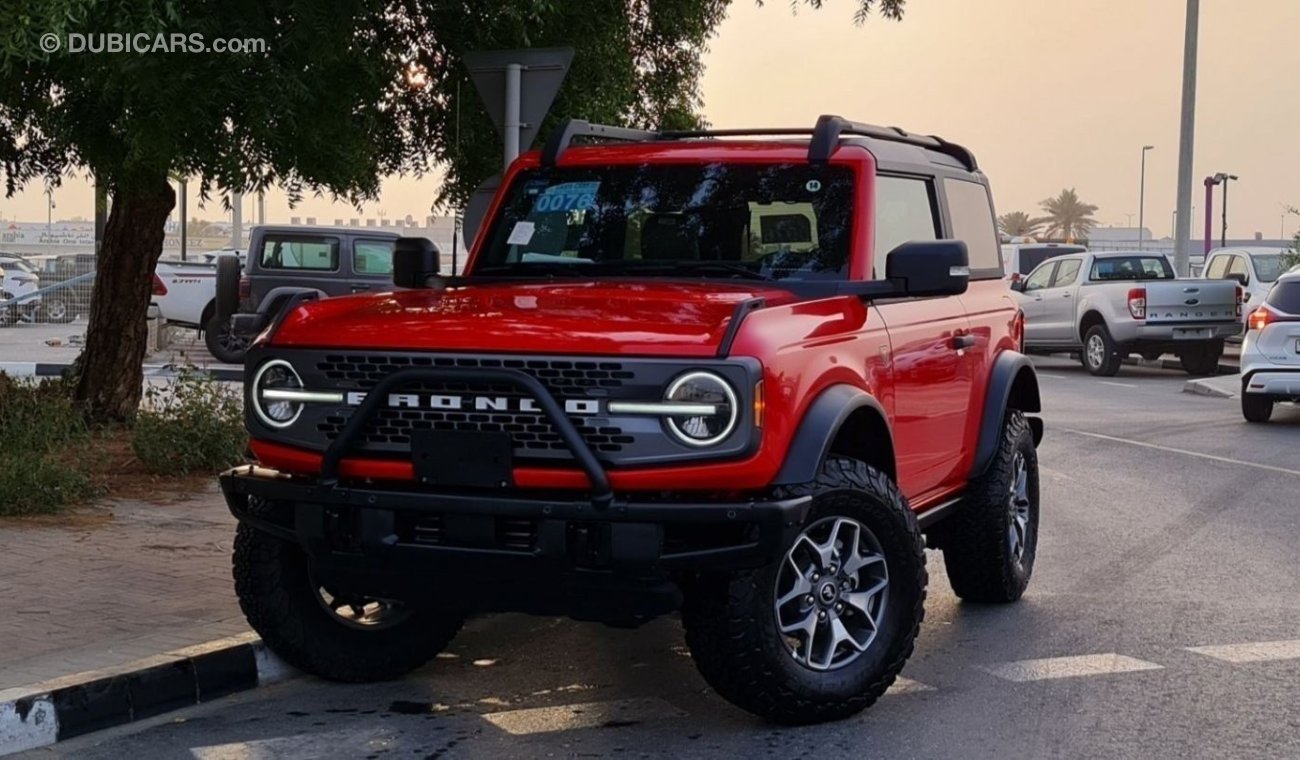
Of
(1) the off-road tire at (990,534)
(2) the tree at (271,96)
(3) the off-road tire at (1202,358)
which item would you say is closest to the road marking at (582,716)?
(1) the off-road tire at (990,534)

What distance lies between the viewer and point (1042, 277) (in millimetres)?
28453

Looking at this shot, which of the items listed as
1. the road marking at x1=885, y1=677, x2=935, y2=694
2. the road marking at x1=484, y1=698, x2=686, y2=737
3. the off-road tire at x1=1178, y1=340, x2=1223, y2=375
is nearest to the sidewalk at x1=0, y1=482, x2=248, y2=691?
the road marking at x1=484, y1=698, x2=686, y2=737

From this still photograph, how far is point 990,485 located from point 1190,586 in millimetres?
1534

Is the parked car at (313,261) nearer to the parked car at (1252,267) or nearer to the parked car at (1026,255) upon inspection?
the parked car at (1252,267)

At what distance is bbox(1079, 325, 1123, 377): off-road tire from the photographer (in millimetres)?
25688

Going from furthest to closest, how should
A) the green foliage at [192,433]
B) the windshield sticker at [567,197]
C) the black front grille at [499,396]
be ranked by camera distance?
1. the green foliage at [192,433]
2. the windshield sticker at [567,197]
3. the black front grille at [499,396]

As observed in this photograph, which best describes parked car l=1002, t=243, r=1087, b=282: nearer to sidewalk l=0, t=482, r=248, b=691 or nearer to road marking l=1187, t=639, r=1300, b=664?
sidewalk l=0, t=482, r=248, b=691

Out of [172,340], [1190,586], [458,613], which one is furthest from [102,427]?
[172,340]

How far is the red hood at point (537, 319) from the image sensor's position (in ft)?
17.0

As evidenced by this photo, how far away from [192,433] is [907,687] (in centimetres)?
651

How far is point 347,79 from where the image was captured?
32.3 ft

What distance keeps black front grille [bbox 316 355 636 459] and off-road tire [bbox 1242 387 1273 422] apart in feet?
44.6

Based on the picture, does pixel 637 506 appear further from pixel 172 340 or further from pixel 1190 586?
pixel 172 340

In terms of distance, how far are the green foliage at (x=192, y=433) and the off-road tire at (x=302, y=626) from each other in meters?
5.20
